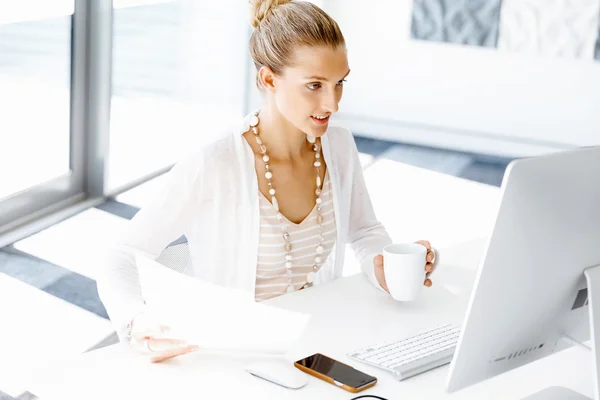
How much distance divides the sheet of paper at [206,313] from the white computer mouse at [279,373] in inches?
2.1

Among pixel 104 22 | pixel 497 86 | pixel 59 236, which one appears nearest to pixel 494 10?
pixel 497 86

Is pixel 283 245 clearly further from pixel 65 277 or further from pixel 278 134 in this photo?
pixel 65 277

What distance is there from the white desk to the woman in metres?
0.11

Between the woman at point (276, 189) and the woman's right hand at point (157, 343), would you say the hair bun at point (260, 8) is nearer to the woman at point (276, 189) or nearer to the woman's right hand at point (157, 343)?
the woman at point (276, 189)

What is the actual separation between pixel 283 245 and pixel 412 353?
510mm

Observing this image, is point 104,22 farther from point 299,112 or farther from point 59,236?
point 299,112

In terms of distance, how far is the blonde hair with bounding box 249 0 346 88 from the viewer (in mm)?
1967

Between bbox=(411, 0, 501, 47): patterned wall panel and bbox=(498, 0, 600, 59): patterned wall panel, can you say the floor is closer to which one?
bbox=(411, 0, 501, 47): patterned wall panel

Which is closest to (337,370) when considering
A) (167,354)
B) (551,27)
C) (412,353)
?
(412,353)

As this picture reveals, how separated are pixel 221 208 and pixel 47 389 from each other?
672 millimetres

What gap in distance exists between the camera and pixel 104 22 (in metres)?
4.17

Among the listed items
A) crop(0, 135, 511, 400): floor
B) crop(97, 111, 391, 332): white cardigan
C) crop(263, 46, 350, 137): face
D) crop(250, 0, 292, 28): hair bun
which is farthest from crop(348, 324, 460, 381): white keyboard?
crop(0, 135, 511, 400): floor

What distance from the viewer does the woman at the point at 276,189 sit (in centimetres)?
194

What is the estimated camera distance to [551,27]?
559 cm
